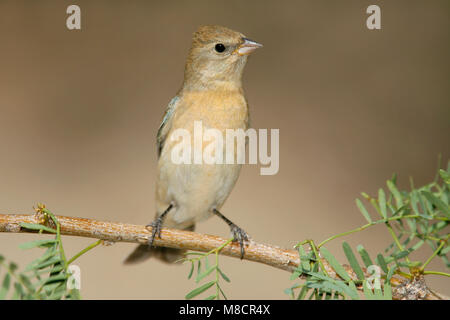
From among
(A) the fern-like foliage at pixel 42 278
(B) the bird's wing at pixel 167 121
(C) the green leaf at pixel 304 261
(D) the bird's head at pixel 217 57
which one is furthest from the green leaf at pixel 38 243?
(D) the bird's head at pixel 217 57

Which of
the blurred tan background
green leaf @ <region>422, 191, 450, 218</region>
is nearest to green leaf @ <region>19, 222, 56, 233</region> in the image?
green leaf @ <region>422, 191, 450, 218</region>

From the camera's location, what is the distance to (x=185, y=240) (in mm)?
1576

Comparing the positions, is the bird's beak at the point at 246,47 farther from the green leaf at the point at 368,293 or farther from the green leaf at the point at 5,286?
the green leaf at the point at 5,286

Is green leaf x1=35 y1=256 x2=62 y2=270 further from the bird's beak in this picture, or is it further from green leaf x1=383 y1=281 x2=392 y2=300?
the bird's beak

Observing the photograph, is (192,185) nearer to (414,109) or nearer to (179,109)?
(179,109)

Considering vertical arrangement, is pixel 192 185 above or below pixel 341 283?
above

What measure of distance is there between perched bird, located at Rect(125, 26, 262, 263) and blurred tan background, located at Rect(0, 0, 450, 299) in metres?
1.30

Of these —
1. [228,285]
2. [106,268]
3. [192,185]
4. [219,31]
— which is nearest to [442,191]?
[192,185]

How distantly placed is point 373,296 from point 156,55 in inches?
134

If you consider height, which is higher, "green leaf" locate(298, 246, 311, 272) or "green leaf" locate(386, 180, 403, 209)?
"green leaf" locate(386, 180, 403, 209)

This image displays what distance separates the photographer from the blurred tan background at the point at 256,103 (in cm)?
386

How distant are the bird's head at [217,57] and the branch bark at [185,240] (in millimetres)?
985

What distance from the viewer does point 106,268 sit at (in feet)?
11.7

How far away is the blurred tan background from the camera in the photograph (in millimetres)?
3855
